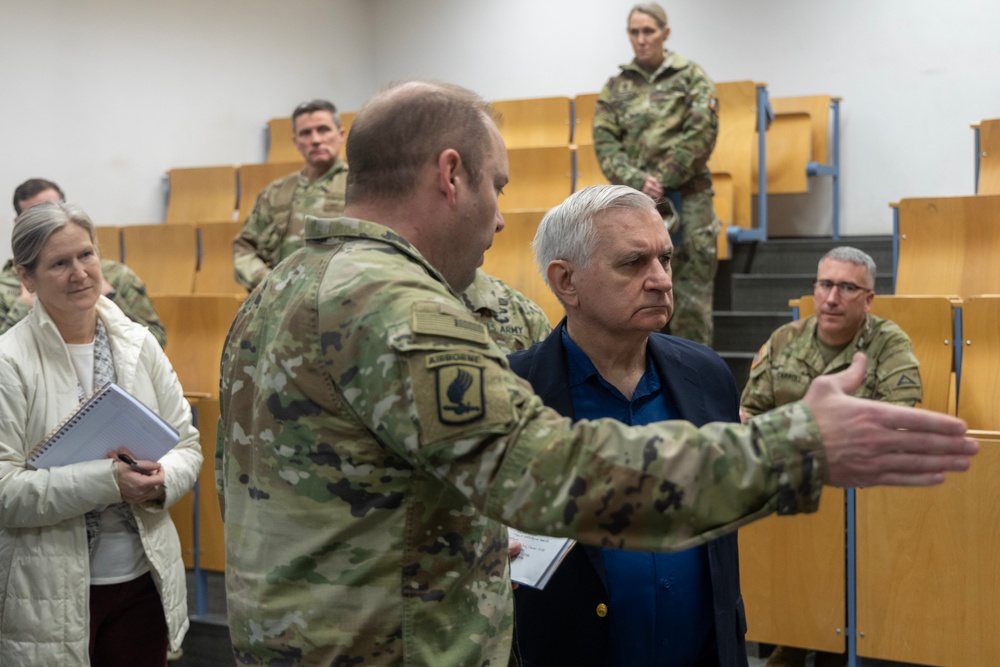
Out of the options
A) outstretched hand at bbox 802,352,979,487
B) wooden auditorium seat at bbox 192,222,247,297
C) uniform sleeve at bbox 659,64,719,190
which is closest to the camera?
outstretched hand at bbox 802,352,979,487

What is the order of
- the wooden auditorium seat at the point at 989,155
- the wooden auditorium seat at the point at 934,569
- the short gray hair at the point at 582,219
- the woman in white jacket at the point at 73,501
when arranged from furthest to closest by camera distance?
the wooden auditorium seat at the point at 989,155
the wooden auditorium seat at the point at 934,569
the woman in white jacket at the point at 73,501
the short gray hair at the point at 582,219

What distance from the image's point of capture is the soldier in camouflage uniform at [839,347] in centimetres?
343

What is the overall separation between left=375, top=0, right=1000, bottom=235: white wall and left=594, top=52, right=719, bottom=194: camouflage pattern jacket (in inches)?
58.7

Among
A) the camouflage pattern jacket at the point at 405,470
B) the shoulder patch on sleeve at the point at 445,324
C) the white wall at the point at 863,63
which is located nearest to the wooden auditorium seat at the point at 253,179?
the white wall at the point at 863,63

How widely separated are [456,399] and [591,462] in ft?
0.45

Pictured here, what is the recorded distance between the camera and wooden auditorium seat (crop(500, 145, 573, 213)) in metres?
5.38

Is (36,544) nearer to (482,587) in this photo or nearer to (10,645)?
(10,645)

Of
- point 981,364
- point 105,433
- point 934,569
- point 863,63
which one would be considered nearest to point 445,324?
point 105,433

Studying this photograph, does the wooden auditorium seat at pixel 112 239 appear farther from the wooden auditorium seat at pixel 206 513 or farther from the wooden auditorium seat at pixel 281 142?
the wooden auditorium seat at pixel 206 513

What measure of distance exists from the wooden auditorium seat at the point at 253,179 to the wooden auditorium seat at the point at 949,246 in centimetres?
331

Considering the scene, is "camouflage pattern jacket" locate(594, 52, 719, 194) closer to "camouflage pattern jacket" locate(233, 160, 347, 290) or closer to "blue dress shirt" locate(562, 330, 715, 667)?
"camouflage pattern jacket" locate(233, 160, 347, 290)

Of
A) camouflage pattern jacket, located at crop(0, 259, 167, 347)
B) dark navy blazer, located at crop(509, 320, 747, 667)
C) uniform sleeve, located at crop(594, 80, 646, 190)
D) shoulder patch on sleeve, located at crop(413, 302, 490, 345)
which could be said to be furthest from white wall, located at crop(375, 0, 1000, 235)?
shoulder patch on sleeve, located at crop(413, 302, 490, 345)

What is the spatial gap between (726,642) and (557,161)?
4084 millimetres

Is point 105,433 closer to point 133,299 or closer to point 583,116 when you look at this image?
point 133,299
